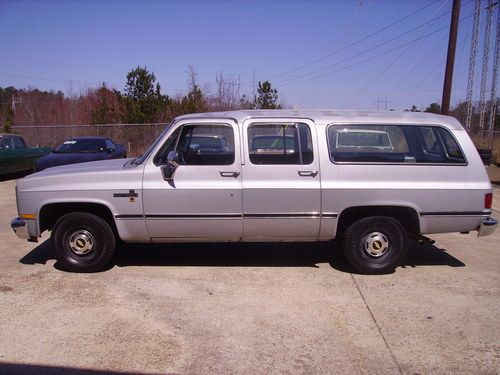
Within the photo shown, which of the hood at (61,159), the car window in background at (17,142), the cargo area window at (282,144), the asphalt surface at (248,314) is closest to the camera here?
the asphalt surface at (248,314)

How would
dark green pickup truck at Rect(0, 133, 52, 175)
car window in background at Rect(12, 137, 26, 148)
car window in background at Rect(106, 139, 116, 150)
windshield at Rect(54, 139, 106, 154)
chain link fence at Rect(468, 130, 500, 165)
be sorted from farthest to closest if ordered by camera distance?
chain link fence at Rect(468, 130, 500, 165) → car window in background at Rect(12, 137, 26, 148) → dark green pickup truck at Rect(0, 133, 52, 175) → car window in background at Rect(106, 139, 116, 150) → windshield at Rect(54, 139, 106, 154)

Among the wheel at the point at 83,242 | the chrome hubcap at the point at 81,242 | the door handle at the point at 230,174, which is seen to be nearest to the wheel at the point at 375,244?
the door handle at the point at 230,174

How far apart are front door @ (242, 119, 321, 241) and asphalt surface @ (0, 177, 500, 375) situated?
2.03ft

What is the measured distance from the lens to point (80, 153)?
40.5 feet

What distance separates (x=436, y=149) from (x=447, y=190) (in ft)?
1.81

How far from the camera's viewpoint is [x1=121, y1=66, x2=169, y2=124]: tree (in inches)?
973

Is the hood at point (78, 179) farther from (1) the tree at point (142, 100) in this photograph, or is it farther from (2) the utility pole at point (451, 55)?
(1) the tree at point (142, 100)

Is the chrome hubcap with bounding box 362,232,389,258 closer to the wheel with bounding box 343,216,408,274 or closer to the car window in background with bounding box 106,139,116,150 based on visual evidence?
the wheel with bounding box 343,216,408,274

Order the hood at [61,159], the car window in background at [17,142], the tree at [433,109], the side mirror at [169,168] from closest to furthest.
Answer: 1. the side mirror at [169,168]
2. the hood at [61,159]
3. the car window in background at [17,142]
4. the tree at [433,109]

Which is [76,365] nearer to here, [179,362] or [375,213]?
[179,362]

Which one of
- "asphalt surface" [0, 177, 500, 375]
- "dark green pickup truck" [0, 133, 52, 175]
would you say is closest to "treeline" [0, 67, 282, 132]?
"dark green pickup truck" [0, 133, 52, 175]

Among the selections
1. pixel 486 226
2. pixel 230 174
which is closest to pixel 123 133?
pixel 230 174

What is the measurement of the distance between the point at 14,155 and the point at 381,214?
12688mm

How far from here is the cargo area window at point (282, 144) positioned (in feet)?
16.7
